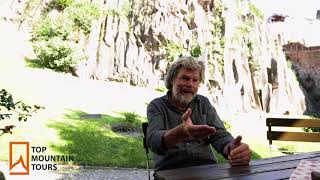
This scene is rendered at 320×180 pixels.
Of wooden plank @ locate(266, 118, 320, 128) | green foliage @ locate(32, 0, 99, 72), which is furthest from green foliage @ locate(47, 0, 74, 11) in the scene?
wooden plank @ locate(266, 118, 320, 128)

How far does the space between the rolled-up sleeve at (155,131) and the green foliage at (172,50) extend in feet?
58.9

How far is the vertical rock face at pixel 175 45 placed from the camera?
2066cm

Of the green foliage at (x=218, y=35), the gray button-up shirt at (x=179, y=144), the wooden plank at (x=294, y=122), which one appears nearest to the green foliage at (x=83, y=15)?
the green foliage at (x=218, y=35)

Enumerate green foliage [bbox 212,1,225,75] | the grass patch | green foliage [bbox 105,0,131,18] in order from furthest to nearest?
green foliage [bbox 212,1,225,75] → green foliage [bbox 105,0,131,18] → the grass patch

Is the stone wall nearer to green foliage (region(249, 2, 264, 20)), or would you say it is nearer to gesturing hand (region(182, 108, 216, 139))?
green foliage (region(249, 2, 264, 20))

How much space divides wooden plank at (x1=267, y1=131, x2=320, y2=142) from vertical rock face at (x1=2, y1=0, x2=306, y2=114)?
15167mm

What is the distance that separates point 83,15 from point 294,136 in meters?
17.9

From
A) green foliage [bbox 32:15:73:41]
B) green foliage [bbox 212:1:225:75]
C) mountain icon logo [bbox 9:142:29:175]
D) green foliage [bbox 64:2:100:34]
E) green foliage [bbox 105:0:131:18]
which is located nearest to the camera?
mountain icon logo [bbox 9:142:29:175]

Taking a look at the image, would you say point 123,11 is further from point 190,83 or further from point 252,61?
point 190,83

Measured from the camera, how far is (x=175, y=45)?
21.2m

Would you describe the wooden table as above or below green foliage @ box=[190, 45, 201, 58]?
below

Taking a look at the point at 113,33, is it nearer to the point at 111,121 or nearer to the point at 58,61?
the point at 58,61

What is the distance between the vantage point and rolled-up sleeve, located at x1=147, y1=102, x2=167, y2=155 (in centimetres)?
242

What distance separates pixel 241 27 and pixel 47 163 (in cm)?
1717
